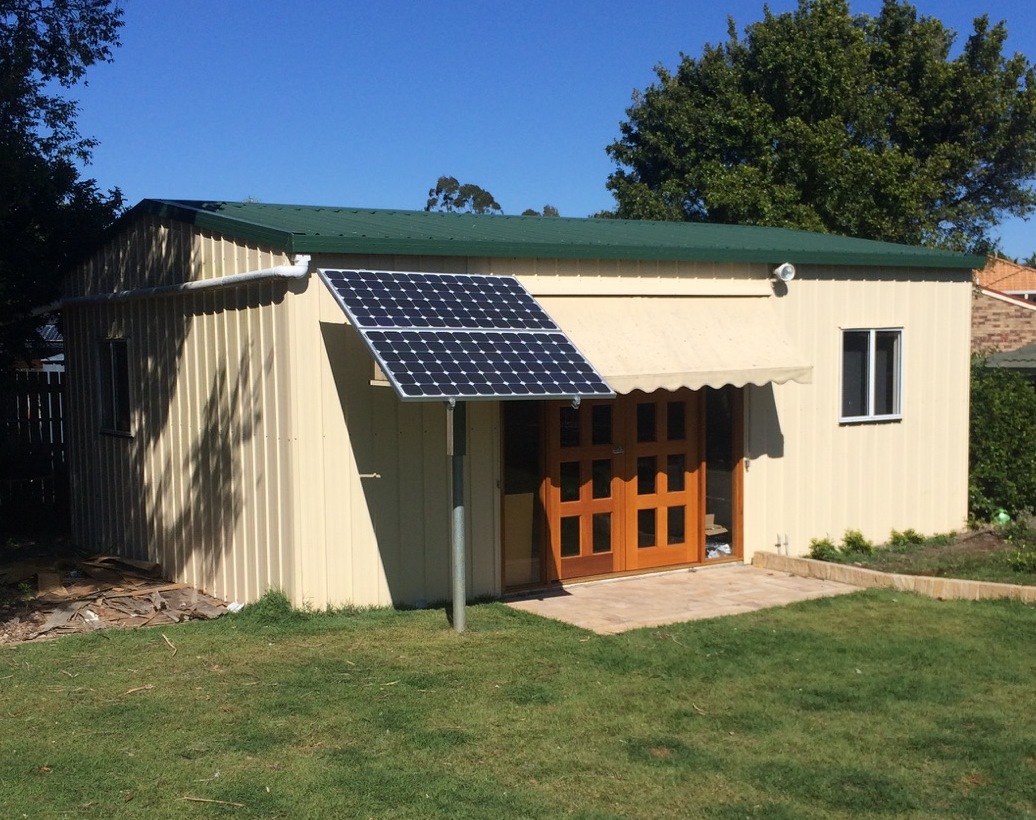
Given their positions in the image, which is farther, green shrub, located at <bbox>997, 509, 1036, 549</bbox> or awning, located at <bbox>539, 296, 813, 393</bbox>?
green shrub, located at <bbox>997, 509, 1036, 549</bbox>

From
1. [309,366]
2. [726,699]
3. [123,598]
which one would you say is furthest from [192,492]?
[726,699]

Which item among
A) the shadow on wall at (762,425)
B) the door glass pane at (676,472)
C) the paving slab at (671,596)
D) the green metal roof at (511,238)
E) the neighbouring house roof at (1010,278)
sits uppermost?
the neighbouring house roof at (1010,278)

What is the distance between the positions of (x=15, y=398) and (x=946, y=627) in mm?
12059

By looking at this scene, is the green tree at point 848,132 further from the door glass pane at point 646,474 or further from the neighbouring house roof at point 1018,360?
the door glass pane at point 646,474

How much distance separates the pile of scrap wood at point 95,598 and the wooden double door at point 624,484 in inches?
134

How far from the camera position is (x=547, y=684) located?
802 cm

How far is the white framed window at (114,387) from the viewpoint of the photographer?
1334 cm

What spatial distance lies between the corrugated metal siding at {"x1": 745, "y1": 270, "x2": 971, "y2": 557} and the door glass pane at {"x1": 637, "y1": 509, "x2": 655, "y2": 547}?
1178mm

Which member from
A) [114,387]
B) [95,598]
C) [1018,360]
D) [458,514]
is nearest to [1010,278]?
[1018,360]

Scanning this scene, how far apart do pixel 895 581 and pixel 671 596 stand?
2.20m

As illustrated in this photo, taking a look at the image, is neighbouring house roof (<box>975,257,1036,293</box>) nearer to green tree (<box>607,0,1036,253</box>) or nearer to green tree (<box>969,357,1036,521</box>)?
green tree (<box>607,0,1036,253</box>)

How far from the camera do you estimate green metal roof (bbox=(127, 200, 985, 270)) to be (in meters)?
10.1

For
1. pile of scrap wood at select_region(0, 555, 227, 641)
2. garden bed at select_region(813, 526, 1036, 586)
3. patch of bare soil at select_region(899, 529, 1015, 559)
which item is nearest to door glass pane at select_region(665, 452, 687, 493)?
garden bed at select_region(813, 526, 1036, 586)

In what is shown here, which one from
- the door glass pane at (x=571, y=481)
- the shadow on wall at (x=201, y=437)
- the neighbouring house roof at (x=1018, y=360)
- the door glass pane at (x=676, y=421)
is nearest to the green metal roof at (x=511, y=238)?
the shadow on wall at (x=201, y=437)
